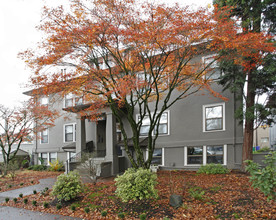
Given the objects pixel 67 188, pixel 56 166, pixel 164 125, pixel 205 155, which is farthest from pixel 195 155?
pixel 56 166

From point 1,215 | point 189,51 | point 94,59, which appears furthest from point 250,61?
point 1,215

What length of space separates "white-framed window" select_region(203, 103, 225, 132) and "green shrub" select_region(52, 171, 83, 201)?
8.30 meters

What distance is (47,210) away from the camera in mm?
7434

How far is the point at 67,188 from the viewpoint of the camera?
7816 millimetres

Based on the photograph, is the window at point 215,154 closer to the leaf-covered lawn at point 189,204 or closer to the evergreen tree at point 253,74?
the evergreen tree at point 253,74

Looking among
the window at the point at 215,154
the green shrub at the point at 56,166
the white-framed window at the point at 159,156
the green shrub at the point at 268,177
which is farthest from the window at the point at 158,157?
the green shrub at the point at 268,177

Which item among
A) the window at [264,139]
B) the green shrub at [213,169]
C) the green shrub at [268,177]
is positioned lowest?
the window at [264,139]

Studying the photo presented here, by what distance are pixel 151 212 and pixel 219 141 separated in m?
7.70

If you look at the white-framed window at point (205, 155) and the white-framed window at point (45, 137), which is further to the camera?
the white-framed window at point (45, 137)

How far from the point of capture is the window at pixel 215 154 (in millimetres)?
12653

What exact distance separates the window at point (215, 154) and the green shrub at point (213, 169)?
0.84m

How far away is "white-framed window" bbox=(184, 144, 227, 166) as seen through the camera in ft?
Answer: 41.4

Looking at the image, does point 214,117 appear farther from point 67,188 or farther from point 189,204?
point 67,188

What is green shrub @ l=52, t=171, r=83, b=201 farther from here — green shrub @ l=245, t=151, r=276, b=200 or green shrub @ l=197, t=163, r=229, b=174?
green shrub @ l=197, t=163, r=229, b=174
